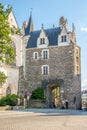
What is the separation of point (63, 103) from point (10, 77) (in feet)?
34.1

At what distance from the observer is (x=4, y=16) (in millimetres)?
26000

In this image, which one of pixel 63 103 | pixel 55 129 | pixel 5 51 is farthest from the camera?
pixel 63 103

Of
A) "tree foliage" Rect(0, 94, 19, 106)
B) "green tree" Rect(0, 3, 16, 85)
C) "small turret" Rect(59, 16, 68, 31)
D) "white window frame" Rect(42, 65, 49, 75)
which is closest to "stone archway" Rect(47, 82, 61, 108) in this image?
"white window frame" Rect(42, 65, 49, 75)

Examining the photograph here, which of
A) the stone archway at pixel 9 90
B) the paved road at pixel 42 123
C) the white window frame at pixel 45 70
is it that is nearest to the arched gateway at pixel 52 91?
the white window frame at pixel 45 70

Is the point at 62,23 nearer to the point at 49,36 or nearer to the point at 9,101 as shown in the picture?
the point at 49,36

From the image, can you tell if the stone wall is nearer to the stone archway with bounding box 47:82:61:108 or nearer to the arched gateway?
the arched gateway

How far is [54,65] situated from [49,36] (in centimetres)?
626

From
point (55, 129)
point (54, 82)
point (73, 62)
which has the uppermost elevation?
point (73, 62)

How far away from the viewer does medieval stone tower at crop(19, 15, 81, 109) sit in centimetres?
5091

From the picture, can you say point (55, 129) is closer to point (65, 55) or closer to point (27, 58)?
point (65, 55)

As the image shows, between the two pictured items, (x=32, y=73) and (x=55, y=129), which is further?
(x=32, y=73)

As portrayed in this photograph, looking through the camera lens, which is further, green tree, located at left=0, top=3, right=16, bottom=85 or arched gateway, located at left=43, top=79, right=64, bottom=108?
arched gateway, located at left=43, top=79, right=64, bottom=108

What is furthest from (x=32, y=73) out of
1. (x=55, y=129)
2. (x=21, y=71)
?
(x=55, y=129)

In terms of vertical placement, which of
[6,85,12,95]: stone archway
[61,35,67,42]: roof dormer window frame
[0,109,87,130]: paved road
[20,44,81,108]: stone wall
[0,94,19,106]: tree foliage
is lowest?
[0,109,87,130]: paved road
